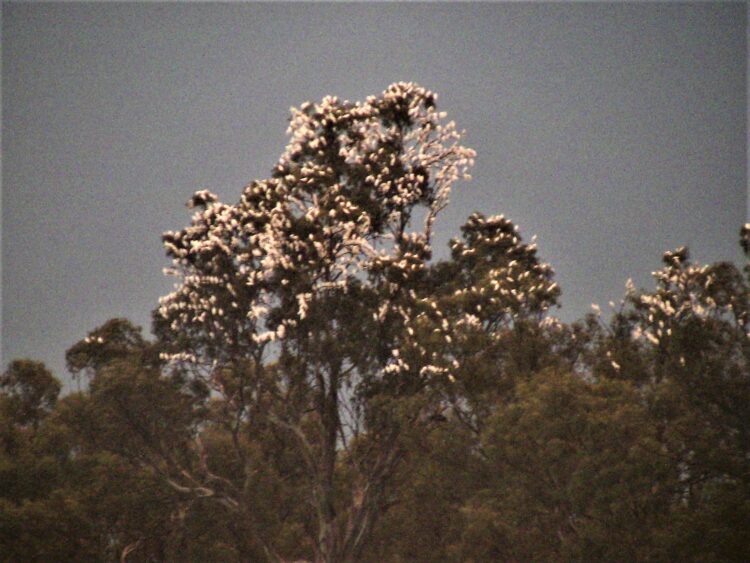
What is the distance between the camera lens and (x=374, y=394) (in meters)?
33.7

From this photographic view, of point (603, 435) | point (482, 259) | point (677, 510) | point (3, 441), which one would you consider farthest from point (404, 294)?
point (3, 441)

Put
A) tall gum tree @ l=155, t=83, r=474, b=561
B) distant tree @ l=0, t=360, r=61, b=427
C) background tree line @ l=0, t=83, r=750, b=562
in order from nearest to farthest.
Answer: background tree line @ l=0, t=83, r=750, b=562, tall gum tree @ l=155, t=83, r=474, b=561, distant tree @ l=0, t=360, r=61, b=427

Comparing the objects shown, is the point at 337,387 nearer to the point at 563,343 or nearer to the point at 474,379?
the point at 474,379

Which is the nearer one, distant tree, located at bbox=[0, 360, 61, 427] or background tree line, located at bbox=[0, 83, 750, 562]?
background tree line, located at bbox=[0, 83, 750, 562]

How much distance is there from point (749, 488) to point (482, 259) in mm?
11178

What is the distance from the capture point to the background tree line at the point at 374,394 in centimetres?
2838

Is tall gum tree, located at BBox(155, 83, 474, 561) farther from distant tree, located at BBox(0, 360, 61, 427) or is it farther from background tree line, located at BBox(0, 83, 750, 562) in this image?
distant tree, located at BBox(0, 360, 61, 427)

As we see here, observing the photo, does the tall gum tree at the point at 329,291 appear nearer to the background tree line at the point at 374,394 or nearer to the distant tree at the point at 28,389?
the background tree line at the point at 374,394

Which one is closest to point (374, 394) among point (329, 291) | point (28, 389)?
point (329, 291)

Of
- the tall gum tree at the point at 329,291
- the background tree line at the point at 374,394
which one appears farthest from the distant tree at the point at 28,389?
the tall gum tree at the point at 329,291

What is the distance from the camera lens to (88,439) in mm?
35656

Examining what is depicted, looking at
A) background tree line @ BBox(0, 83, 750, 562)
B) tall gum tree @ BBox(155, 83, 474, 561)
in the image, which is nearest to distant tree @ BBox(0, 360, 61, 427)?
background tree line @ BBox(0, 83, 750, 562)

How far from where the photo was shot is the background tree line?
93.1 feet

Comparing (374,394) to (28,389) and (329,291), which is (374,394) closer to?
(329,291)
